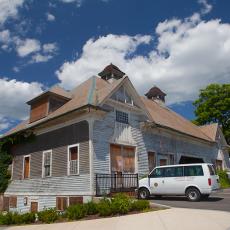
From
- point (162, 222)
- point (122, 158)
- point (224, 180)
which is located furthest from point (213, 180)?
point (224, 180)

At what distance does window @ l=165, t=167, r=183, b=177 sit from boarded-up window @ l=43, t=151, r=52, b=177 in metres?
8.45

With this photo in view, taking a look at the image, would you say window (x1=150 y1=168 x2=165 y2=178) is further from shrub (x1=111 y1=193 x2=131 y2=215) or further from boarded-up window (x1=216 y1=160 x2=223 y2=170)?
boarded-up window (x1=216 y1=160 x2=223 y2=170)

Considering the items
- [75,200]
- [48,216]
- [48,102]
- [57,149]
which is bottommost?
[48,216]

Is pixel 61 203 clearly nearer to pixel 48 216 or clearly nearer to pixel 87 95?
pixel 87 95

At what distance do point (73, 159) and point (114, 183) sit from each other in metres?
3.01

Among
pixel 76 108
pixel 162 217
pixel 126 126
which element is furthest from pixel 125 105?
pixel 162 217

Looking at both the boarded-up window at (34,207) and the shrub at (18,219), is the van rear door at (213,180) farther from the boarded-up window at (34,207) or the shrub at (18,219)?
the boarded-up window at (34,207)

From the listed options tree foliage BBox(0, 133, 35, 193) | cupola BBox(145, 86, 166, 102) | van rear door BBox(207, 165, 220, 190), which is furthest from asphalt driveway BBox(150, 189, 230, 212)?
cupola BBox(145, 86, 166, 102)

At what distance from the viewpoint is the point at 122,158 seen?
21.1 m

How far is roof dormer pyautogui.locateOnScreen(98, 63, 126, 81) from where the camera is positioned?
91.4 feet

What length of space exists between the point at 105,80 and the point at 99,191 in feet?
39.4

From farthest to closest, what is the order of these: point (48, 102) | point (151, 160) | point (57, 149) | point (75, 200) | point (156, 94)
→ point (156, 94)
point (151, 160)
point (48, 102)
point (57, 149)
point (75, 200)

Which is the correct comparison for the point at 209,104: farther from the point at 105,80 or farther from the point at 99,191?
the point at 99,191

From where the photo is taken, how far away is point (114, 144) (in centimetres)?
2061
